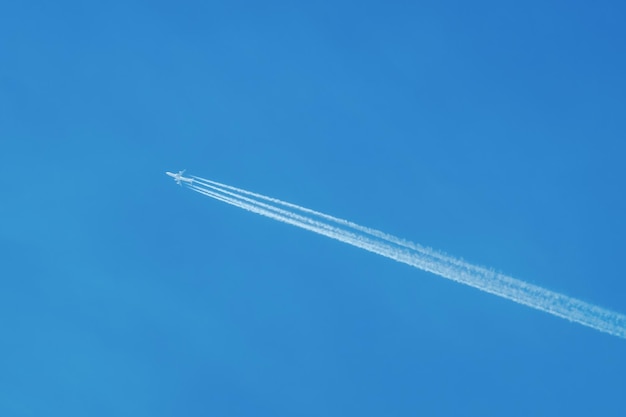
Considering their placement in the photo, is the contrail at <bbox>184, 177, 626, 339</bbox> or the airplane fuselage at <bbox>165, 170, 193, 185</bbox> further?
the airplane fuselage at <bbox>165, 170, 193, 185</bbox>

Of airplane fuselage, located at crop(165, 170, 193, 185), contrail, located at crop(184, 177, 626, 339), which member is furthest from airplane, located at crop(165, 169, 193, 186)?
contrail, located at crop(184, 177, 626, 339)

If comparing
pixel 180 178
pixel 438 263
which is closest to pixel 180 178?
pixel 180 178

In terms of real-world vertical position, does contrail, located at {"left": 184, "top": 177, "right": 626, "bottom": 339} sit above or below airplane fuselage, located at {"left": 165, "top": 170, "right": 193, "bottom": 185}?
below

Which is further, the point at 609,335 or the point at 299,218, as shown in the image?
the point at 299,218

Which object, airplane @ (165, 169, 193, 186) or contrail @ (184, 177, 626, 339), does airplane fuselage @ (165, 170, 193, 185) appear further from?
contrail @ (184, 177, 626, 339)

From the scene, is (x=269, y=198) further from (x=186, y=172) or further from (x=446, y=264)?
(x=446, y=264)

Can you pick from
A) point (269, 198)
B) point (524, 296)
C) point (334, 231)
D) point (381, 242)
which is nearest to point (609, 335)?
point (524, 296)

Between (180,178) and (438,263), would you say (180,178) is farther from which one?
(438,263)
